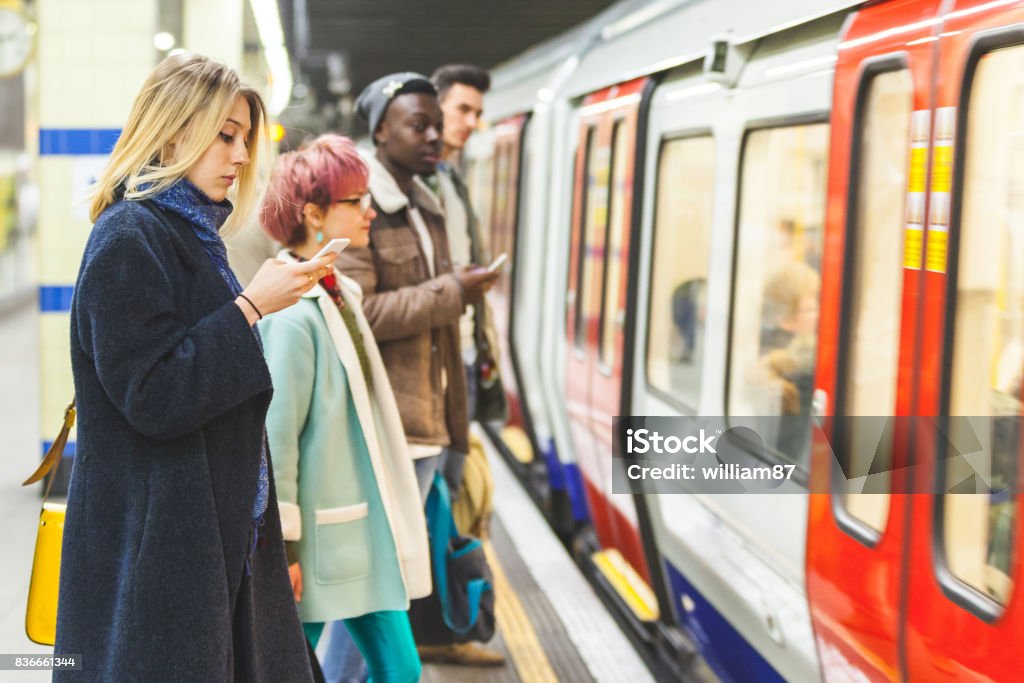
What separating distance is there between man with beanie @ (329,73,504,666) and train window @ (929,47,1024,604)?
154cm

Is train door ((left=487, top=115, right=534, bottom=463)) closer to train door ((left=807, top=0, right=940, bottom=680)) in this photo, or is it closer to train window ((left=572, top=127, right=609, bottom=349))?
train window ((left=572, top=127, right=609, bottom=349))

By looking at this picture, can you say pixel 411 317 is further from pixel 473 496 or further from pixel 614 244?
pixel 614 244

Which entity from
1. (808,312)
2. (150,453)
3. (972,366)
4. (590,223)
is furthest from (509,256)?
(150,453)

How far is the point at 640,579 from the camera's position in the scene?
487 cm

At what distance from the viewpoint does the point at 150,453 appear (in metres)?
2.02

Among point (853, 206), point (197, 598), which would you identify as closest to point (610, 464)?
point (853, 206)

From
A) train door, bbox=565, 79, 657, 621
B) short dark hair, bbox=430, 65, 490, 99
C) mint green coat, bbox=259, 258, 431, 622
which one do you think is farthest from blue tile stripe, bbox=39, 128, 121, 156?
mint green coat, bbox=259, 258, 431, 622

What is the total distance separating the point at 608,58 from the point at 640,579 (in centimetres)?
208

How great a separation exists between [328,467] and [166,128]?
91 centimetres

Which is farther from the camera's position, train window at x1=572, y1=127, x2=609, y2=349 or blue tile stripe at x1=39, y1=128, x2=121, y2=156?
blue tile stripe at x1=39, y1=128, x2=121, y2=156

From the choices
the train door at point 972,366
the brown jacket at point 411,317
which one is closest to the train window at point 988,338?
the train door at point 972,366

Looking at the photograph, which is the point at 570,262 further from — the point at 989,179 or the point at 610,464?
the point at 989,179

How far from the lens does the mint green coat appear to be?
2.68m

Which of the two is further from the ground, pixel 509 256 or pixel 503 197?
pixel 503 197
